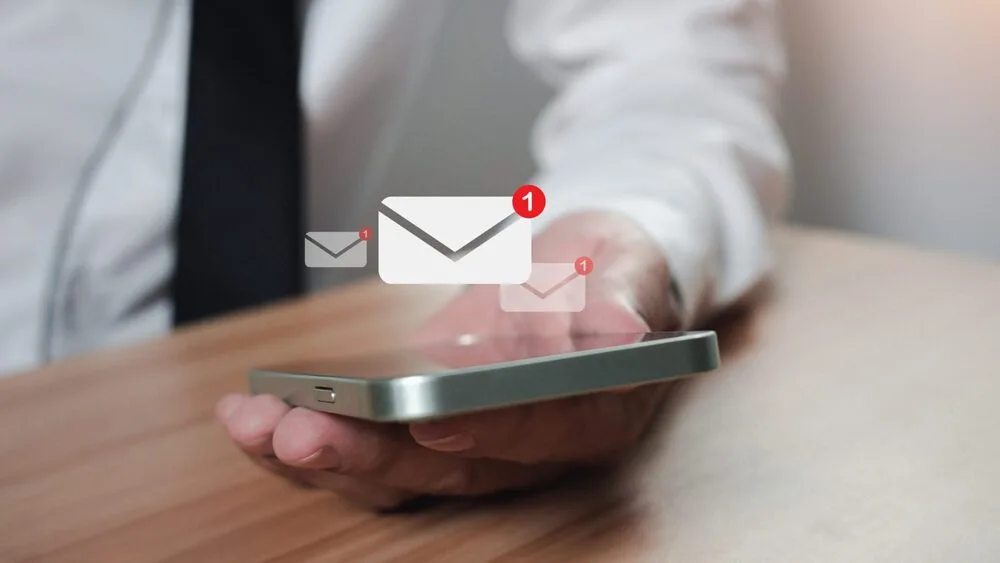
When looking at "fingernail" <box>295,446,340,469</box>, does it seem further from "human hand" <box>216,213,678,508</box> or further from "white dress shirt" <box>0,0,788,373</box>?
"white dress shirt" <box>0,0,788,373</box>

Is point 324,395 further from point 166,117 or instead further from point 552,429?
point 166,117

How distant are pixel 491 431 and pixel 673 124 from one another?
17 cm

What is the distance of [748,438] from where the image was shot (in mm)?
230

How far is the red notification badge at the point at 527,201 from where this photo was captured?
0.21 metres

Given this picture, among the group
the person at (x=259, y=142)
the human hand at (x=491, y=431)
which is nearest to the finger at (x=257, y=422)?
the human hand at (x=491, y=431)

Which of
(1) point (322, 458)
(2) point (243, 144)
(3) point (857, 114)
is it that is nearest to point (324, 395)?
(1) point (322, 458)

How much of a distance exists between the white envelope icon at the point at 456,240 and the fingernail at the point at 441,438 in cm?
4

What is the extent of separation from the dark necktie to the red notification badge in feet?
0.39

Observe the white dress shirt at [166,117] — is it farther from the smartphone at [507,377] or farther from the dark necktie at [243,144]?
the smartphone at [507,377]

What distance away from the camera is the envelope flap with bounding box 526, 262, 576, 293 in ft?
0.70

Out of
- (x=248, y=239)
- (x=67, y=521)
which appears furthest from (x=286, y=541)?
(x=248, y=239)

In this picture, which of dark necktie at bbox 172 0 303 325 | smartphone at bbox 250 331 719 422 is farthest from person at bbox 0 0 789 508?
smartphone at bbox 250 331 719 422

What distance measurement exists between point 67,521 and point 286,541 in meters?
0.06

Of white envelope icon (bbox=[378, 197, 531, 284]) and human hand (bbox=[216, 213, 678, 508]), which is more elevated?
white envelope icon (bbox=[378, 197, 531, 284])
